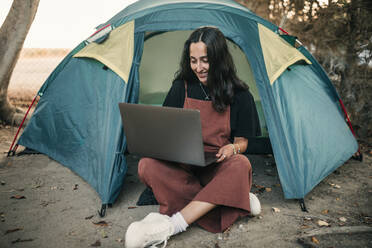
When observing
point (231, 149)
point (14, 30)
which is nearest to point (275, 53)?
point (231, 149)

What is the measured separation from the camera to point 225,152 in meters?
2.23

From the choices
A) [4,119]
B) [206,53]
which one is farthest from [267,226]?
[4,119]

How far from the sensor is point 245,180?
213 centimetres

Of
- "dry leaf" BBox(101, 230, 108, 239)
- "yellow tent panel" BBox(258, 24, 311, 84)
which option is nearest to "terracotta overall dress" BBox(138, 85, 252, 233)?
"dry leaf" BBox(101, 230, 108, 239)

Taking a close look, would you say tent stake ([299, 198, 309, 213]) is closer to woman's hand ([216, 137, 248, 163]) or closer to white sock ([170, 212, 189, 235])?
woman's hand ([216, 137, 248, 163])

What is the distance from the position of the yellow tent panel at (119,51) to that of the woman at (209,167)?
476 mm

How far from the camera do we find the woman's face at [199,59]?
2.24m

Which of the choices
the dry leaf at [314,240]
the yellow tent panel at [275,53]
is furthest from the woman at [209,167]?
the yellow tent panel at [275,53]

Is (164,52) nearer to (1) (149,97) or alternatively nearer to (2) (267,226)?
(1) (149,97)

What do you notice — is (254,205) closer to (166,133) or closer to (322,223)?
(322,223)

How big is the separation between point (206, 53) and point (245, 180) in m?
0.85

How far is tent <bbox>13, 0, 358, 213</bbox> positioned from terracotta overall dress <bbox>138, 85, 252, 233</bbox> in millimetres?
524

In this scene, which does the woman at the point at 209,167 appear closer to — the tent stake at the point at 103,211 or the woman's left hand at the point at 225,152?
the woman's left hand at the point at 225,152

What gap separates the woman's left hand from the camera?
220 centimetres
